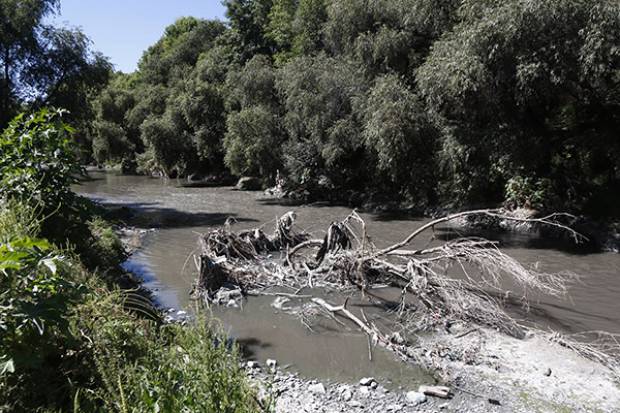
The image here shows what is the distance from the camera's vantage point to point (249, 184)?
2925 cm

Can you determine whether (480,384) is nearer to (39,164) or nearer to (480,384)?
(480,384)

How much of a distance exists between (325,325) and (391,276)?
2309mm

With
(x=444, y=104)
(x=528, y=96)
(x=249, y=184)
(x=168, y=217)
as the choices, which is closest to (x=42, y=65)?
(x=168, y=217)

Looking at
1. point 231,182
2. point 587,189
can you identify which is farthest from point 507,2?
point 231,182

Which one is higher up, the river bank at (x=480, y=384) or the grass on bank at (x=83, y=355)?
the grass on bank at (x=83, y=355)

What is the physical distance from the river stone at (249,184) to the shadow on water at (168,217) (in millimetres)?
8383

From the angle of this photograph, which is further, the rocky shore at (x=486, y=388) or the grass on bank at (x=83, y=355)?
the rocky shore at (x=486, y=388)

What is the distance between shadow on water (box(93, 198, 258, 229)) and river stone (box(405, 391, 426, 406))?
12488 mm

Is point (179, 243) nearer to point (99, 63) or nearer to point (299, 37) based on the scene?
point (99, 63)

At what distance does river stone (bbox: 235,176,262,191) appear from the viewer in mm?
29062

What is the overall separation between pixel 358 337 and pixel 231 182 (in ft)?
89.6

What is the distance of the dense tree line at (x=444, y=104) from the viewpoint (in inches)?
505

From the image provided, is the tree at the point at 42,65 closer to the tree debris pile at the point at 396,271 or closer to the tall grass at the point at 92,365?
the tree debris pile at the point at 396,271

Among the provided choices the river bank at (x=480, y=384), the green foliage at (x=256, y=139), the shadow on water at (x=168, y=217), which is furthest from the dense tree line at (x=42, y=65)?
the river bank at (x=480, y=384)
